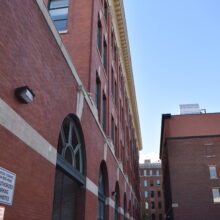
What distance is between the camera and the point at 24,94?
20.5 ft

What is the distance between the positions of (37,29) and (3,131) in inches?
126

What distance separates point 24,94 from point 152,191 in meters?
92.5

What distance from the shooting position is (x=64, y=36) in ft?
50.3

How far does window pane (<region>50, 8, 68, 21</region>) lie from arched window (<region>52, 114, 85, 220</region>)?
8.19 meters

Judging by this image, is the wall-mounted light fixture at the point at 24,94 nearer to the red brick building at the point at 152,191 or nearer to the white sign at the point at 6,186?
the white sign at the point at 6,186

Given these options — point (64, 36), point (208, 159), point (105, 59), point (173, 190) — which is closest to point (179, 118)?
point (208, 159)

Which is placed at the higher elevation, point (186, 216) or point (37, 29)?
point (37, 29)

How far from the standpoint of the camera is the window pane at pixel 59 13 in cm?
1654

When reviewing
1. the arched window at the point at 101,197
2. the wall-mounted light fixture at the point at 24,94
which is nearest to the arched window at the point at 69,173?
the wall-mounted light fixture at the point at 24,94

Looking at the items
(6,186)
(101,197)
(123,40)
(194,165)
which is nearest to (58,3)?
(101,197)

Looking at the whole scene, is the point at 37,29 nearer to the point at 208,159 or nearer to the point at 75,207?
the point at 75,207

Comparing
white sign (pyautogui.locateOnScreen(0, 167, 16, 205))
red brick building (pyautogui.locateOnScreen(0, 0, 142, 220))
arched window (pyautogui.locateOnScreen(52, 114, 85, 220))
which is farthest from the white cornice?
white sign (pyautogui.locateOnScreen(0, 167, 16, 205))

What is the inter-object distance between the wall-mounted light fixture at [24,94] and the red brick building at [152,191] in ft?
288

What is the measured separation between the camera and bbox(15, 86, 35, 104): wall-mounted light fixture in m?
6.14
